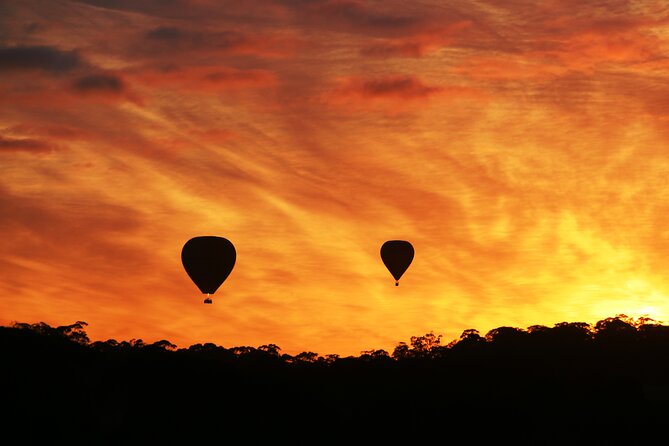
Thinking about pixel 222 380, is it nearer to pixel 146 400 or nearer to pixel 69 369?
pixel 146 400

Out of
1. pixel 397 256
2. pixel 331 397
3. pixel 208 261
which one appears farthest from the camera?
pixel 331 397

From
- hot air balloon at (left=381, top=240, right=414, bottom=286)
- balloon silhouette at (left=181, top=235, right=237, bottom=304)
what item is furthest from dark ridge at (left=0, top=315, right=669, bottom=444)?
balloon silhouette at (left=181, top=235, right=237, bottom=304)

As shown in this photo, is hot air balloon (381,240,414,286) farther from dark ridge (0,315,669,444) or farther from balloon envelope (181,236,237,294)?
dark ridge (0,315,669,444)

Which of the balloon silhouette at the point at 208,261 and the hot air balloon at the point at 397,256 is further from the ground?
the hot air balloon at the point at 397,256

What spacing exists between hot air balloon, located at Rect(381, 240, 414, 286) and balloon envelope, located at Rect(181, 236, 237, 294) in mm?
14983

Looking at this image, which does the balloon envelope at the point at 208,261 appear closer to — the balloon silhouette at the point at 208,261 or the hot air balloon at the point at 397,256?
the balloon silhouette at the point at 208,261

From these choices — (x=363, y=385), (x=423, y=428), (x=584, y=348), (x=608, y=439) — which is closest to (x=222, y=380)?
(x=363, y=385)

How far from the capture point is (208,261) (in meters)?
80.6

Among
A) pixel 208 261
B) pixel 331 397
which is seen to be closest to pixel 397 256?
pixel 208 261

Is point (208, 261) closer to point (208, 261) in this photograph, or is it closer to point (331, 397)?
point (208, 261)

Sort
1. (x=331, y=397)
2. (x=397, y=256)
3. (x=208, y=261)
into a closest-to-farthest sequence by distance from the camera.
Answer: (x=208, y=261)
(x=397, y=256)
(x=331, y=397)

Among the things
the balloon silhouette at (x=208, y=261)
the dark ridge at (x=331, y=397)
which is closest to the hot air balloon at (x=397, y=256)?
the balloon silhouette at (x=208, y=261)

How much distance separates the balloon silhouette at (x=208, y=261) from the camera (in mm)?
79938

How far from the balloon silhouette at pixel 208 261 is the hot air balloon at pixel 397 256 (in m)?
15.0
